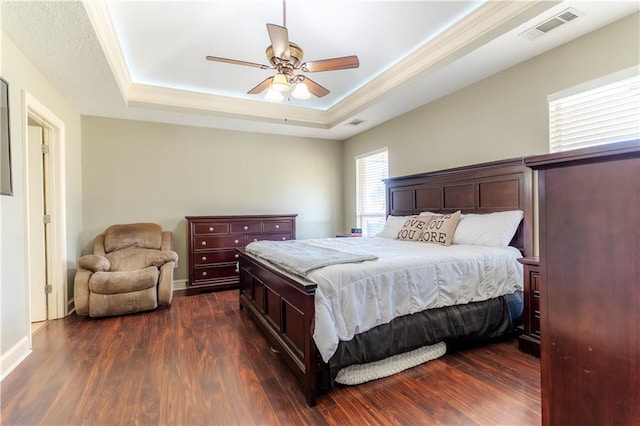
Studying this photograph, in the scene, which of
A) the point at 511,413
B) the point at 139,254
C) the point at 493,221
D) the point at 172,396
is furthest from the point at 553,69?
the point at 139,254

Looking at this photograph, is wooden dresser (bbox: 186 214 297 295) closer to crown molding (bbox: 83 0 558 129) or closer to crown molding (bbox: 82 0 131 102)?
crown molding (bbox: 83 0 558 129)

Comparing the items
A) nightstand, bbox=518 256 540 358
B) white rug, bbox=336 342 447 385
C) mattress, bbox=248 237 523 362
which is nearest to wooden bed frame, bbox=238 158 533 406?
mattress, bbox=248 237 523 362

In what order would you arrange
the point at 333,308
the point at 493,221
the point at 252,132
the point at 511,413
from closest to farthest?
the point at 511,413 → the point at 333,308 → the point at 493,221 → the point at 252,132

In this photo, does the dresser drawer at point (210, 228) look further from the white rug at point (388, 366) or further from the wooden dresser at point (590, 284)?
the wooden dresser at point (590, 284)

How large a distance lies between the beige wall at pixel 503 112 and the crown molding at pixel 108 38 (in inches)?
143

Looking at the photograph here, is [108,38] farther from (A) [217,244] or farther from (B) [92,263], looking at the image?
(A) [217,244]

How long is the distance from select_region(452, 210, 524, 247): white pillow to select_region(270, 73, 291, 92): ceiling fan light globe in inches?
89.6

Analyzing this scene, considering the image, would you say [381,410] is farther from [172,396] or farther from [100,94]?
[100,94]

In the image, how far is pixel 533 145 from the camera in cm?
300

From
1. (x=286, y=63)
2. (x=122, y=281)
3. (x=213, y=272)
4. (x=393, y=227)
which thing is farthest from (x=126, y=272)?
(x=393, y=227)

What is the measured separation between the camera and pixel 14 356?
2385mm

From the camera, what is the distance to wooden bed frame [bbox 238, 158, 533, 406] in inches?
76.6

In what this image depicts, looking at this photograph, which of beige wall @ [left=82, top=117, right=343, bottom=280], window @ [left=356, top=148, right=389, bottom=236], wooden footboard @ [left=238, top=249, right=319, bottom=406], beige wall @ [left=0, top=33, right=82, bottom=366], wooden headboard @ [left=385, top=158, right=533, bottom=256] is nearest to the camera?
wooden footboard @ [left=238, top=249, right=319, bottom=406]

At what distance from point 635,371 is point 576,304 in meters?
0.16
